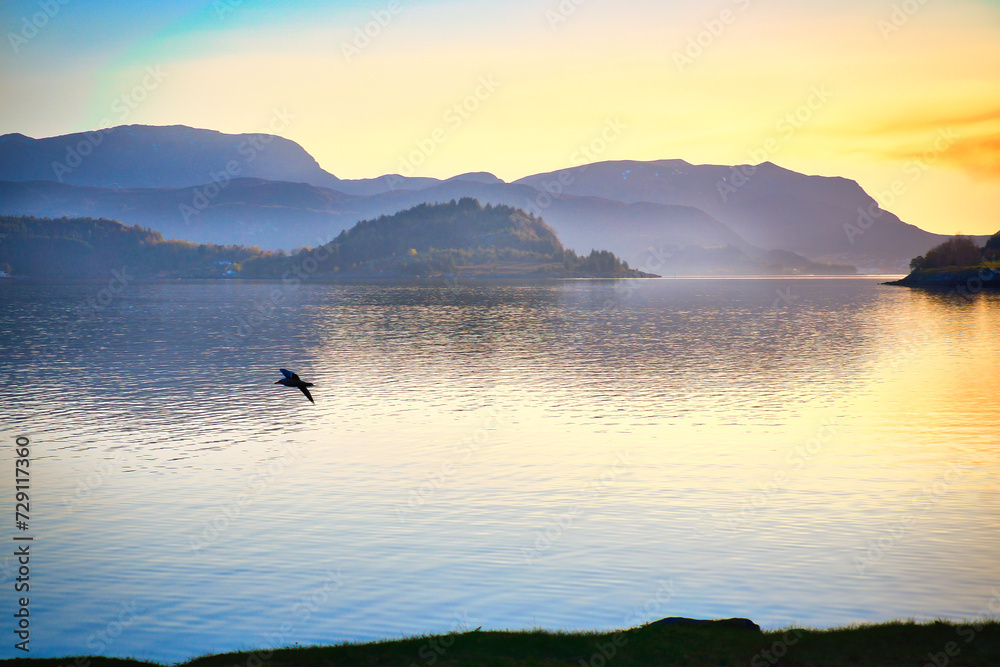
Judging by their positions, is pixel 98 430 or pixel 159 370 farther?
pixel 159 370

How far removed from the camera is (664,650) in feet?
53.7

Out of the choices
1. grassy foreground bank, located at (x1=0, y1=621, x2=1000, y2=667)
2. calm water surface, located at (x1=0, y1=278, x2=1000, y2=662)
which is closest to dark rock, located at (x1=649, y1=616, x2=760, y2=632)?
grassy foreground bank, located at (x1=0, y1=621, x2=1000, y2=667)

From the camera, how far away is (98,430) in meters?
43.0

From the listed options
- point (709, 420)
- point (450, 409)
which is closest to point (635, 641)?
point (709, 420)

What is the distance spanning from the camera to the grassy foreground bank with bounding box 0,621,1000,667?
52.1 feet

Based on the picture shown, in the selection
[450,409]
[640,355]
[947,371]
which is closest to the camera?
[450,409]

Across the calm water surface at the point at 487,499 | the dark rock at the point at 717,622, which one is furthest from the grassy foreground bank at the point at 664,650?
the calm water surface at the point at 487,499

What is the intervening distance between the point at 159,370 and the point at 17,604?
52.2 metres

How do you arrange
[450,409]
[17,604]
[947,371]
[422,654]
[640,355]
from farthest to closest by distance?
[640,355], [947,371], [450,409], [17,604], [422,654]

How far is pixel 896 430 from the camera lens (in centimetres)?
4444

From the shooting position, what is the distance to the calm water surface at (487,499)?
67.8 feet

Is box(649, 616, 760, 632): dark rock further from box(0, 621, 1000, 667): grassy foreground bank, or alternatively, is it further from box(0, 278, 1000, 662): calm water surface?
box(0, 278, 1000, 662): calm water surface

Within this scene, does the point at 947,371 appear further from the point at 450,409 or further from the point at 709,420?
the point at 450,409

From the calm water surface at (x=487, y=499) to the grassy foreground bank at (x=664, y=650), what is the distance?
7.91 feet
